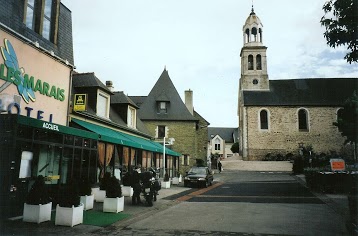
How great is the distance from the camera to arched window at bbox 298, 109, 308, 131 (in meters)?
48.9

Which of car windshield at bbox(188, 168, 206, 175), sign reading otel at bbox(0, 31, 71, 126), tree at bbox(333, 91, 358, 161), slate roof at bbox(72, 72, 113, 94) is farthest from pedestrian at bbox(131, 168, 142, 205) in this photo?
car windshield at bbox(188, 168, 206, 175)

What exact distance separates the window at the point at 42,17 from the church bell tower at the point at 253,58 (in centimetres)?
4205

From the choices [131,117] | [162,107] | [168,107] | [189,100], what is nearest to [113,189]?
[131,117]

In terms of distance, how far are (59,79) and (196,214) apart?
25.4ft

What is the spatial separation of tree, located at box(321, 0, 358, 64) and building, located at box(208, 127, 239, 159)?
70702 mm

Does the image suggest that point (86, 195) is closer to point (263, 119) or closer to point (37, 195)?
point (37, 195)

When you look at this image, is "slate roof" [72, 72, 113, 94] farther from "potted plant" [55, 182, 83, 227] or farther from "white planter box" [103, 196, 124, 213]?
"potted plant" [55, 182, 83, 227]

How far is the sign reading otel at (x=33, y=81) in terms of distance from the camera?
31.7 feet

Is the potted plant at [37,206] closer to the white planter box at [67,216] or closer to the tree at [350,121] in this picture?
the white planter box at [67,216]

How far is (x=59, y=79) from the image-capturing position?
41.5 ft

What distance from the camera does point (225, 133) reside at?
9300cm

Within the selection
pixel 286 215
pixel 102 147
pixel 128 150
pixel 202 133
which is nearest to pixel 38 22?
pixel 102 147

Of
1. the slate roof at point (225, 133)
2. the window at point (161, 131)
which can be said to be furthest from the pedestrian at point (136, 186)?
the slate roof at point (225, 133)

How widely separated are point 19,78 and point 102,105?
8.35 meters
